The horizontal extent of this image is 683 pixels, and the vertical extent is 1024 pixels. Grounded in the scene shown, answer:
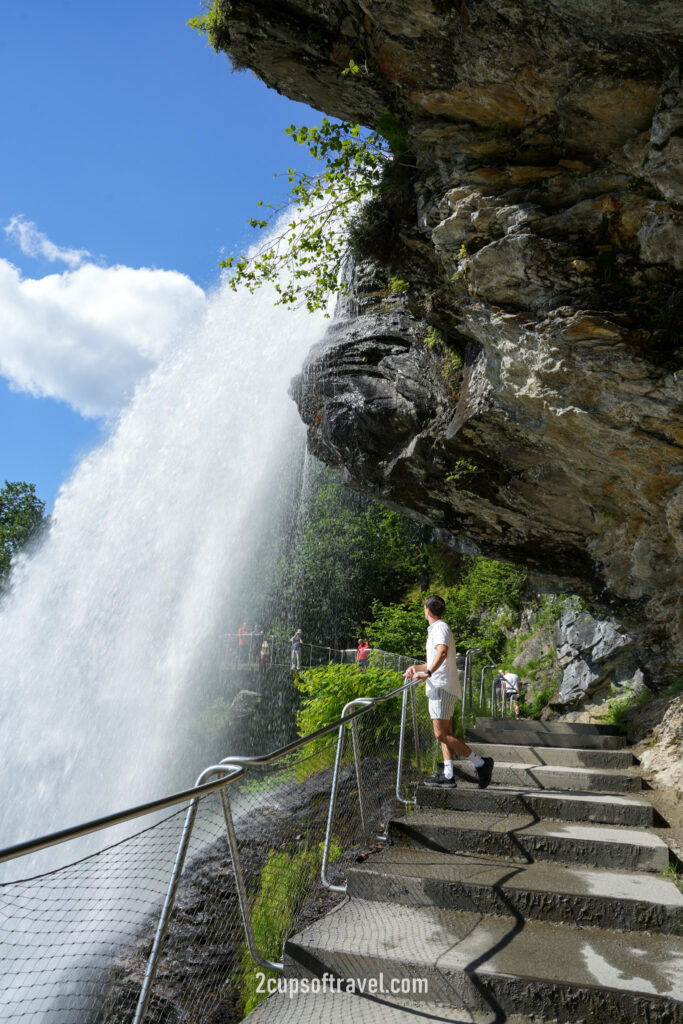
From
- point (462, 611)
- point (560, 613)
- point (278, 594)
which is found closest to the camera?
point (560, 613)

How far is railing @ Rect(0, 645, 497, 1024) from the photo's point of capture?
10.3ft

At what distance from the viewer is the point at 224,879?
6711 millimetres

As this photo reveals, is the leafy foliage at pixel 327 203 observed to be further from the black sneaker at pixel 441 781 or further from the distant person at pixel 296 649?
the distant person at pixel 296 649

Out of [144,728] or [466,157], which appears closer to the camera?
[466,157]

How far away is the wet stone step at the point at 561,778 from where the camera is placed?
21.6 feet

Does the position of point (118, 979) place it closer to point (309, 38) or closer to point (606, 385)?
point (606, 385)

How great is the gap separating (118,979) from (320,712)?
3653mm

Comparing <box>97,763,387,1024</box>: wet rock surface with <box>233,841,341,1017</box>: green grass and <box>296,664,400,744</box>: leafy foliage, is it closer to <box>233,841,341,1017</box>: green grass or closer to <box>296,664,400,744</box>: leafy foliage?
<box>233,841,341,1017</box>: green grass

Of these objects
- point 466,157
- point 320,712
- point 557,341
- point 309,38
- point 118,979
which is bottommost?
point 118,979

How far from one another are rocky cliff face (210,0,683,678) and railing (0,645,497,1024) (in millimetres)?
3012

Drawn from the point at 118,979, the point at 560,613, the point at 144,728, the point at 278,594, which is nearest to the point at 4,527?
the point at 278,594

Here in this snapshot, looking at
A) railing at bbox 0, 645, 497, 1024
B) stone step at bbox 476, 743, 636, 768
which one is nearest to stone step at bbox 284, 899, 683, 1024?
railing at bbox 0, 645, 497, 1024

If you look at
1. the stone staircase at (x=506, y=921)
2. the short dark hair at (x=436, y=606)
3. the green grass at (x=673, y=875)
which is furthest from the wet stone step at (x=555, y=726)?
the green grass at (x=673, y=875)

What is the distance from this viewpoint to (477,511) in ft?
30.3
